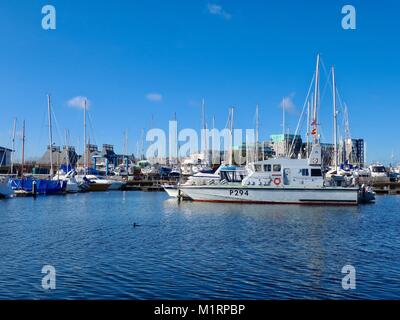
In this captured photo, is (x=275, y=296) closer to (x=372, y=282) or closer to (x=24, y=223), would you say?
(x=372, y=282)

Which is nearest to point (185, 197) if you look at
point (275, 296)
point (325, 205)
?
point (325, 205)

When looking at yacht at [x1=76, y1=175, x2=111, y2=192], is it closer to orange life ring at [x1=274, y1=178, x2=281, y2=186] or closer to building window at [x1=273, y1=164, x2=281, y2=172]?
A: orange life ring at [x1=274, y1=178, x2=281, y2=186]

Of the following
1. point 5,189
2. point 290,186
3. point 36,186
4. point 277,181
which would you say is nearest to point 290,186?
point 290,186

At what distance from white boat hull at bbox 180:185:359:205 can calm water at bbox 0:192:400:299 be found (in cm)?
1366

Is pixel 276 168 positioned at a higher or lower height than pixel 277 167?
lower

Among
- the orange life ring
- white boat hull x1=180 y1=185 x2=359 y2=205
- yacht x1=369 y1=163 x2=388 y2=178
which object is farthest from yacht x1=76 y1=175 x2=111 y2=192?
yacht x1=369 y1=163 x2=388 y2=178

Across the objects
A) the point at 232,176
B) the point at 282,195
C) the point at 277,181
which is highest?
the point at 232,176

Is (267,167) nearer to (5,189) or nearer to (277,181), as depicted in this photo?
(277,181)

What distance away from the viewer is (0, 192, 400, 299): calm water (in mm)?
17344

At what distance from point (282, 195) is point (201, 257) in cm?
3404

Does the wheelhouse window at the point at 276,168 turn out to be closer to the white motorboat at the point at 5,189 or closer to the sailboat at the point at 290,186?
the sailboat at the point at 290,186

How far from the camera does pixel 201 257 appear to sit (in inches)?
917

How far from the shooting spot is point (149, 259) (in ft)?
74.9

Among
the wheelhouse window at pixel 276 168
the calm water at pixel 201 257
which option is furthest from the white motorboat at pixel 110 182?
the calm water at pixel 201 257
